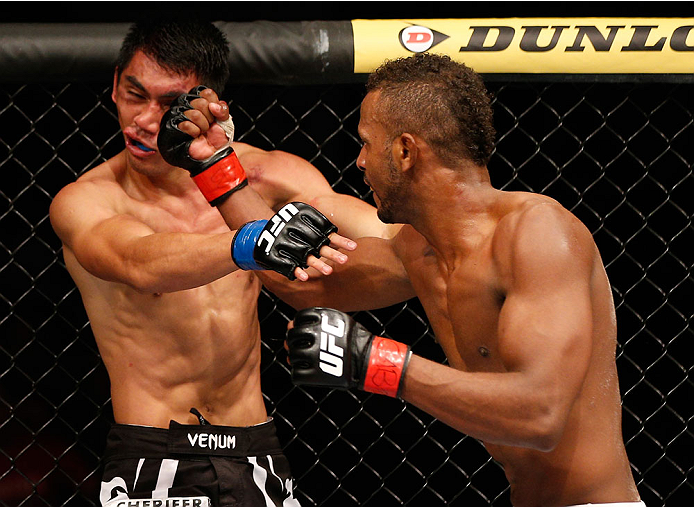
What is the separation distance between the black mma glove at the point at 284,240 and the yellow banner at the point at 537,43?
2.10 feet

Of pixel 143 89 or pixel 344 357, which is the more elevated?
pixel 143 89

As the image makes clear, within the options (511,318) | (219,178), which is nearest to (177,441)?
(219,178)

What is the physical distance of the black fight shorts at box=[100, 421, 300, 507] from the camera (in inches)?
65.6

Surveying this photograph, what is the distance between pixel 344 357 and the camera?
1291mm

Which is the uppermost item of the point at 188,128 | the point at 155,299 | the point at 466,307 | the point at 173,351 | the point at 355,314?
the point at 188,128

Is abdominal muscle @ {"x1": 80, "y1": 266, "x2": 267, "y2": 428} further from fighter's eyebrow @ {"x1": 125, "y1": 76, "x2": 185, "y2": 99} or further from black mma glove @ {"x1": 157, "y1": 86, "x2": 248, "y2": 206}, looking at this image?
fighter's eyebrow @ {"x1": 125, "y1": 76, "x2": 185, "y2": 99}

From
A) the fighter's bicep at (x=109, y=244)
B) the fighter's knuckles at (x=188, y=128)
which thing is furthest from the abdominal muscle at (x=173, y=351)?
the fighter's knuckles at (x=188, y=128)

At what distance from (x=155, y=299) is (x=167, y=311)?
37mm

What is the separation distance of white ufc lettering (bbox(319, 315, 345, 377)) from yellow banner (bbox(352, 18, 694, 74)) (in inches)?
34.4

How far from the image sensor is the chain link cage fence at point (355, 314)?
245cm

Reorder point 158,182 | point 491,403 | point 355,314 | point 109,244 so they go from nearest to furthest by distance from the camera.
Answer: point 491,403 < point 109,244 < point 158,182 < point 355,314

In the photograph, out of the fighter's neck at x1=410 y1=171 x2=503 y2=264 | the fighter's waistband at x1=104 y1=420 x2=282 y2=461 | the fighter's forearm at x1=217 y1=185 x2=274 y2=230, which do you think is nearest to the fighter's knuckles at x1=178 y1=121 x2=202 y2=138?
the fighter's forearm at x1=217 y1=185 x2=274 y2=230

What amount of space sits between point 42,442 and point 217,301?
0.97 meters

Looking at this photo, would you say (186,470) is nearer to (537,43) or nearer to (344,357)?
(344,357)
